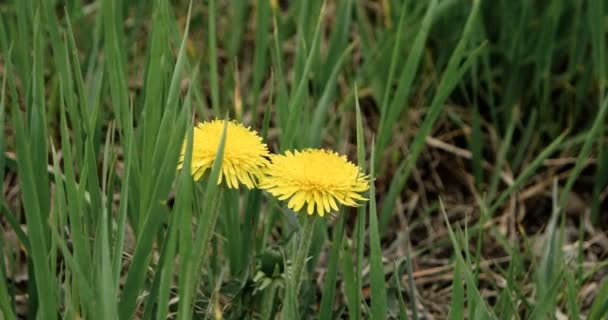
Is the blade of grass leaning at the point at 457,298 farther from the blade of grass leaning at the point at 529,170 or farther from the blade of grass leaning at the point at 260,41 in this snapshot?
the blade of grass leaning at the point at 260,41

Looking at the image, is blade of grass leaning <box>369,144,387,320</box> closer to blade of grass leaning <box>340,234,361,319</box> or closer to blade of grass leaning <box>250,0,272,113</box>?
blade of grass leaning <box>340,234,361,319</box>

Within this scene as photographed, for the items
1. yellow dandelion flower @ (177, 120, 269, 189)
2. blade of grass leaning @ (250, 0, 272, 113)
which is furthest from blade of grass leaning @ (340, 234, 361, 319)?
blade of grass leaning @ (250, 0, 272, 113)

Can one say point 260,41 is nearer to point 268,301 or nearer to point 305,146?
point 305,146

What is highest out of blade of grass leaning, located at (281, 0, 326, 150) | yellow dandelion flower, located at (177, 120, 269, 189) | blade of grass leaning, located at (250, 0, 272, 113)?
blade of grass leaning, located at (250, 0, 272, 113)

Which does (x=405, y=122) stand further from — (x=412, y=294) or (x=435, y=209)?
(x=412, y=294)

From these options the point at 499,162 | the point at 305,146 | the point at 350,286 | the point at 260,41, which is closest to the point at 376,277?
the point at 350,286
